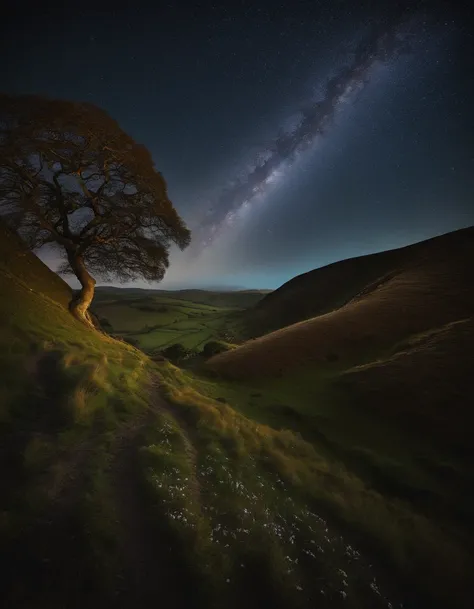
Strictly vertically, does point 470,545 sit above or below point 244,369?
→ below

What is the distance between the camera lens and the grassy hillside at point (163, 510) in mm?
3438

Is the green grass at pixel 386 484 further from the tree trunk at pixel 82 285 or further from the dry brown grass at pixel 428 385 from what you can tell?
the tree trunk at pixel 82 285

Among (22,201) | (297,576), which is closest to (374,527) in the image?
(297,576)

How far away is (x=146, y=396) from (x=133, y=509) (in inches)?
159

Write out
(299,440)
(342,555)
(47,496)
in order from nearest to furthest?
(47,496)
(342,555)
(299,440)

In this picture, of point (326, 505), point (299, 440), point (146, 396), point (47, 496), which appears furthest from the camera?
point (299, 440)

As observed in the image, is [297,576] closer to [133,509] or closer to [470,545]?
[133,509]

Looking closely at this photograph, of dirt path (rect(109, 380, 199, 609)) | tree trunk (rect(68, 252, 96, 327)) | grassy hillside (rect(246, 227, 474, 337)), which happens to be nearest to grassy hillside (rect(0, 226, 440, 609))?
dirt path (rect(109, 380, 199, 609))

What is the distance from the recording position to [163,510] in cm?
434

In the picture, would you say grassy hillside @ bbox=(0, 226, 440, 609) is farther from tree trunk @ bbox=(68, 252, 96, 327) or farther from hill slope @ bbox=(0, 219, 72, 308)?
tree trunk @ bbox=(68, 252, 96, 327)

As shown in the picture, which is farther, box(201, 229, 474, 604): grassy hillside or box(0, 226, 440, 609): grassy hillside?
box(201, 229, 474, 604): grassy hillside

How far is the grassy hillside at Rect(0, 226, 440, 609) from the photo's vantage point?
3438 millimetres

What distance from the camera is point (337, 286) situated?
47250mm

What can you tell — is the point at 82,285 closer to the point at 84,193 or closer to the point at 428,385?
the point at 84,193
